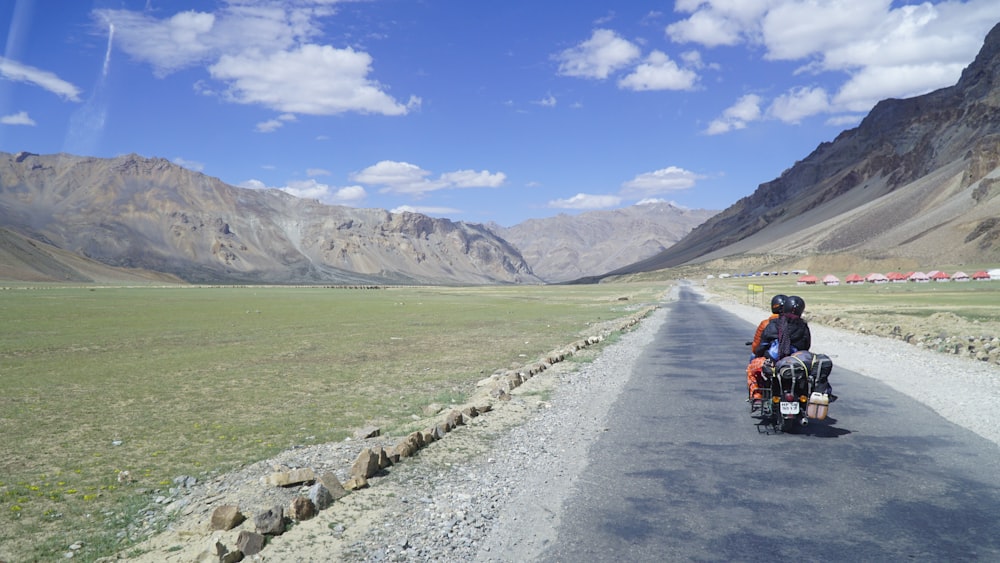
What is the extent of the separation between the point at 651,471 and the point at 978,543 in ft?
11.7

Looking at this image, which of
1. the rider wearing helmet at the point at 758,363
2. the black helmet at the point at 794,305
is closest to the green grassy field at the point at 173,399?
the rider wearing helmet at the point at 758,363

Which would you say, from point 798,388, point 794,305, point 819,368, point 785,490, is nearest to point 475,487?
point 785,490

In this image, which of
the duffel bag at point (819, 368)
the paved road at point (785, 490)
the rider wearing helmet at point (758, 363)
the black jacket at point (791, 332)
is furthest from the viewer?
the rider wearing helmet at point (758, 363)

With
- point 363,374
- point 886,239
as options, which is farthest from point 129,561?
point 886,239

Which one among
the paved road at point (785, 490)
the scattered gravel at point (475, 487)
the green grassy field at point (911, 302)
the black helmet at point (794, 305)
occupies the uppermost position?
the black helmet at point (794, 305)

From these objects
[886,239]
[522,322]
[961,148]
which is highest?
[961,148]

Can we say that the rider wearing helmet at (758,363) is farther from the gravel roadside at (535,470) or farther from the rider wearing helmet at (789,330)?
the gravel roadside at (535,470)

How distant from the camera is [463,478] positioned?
877 centimetres

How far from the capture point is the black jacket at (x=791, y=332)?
35.3ft

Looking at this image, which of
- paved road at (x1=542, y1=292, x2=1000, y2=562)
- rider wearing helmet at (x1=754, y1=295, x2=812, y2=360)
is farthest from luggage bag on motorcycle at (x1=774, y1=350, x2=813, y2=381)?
Result: paved road at (x1=542, y1=292, x2=1000, y2=562)

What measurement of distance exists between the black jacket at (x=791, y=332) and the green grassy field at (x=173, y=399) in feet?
23.3

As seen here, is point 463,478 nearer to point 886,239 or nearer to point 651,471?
point 651,471

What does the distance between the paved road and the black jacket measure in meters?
1.44

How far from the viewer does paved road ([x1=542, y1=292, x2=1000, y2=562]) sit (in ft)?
20.3
